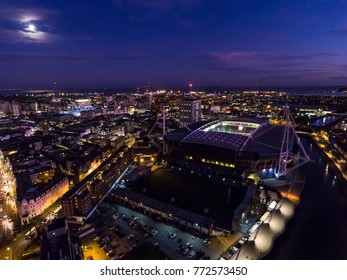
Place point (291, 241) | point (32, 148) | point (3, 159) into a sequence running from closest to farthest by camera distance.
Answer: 1. point (291, 241)
2. point (3, 159)
3. point (32, 148)

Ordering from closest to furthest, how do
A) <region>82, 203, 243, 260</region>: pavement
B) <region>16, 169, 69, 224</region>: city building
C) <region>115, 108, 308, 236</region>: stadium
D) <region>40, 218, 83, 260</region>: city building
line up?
<region>40, 218, 83, 260</region>: city building < <region>82, 203, 243, 260</region>: pavement < <region>115, 108, 308, 236</region>: stadium < <region>16, 169, 69, 224</region>: city building

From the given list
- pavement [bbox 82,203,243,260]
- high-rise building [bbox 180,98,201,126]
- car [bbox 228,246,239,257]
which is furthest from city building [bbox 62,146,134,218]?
high-rise building [bbox 180,98,201,126]

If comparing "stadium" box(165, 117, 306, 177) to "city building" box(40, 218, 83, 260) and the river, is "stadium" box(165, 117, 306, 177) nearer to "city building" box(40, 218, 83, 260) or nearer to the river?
the river

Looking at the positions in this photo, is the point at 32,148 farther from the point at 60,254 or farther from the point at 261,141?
the point at 261,141

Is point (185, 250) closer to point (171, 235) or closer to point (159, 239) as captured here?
point (171, 235)

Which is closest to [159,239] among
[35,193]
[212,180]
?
[212,180]

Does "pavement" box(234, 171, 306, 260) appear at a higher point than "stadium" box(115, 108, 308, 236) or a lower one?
lower
